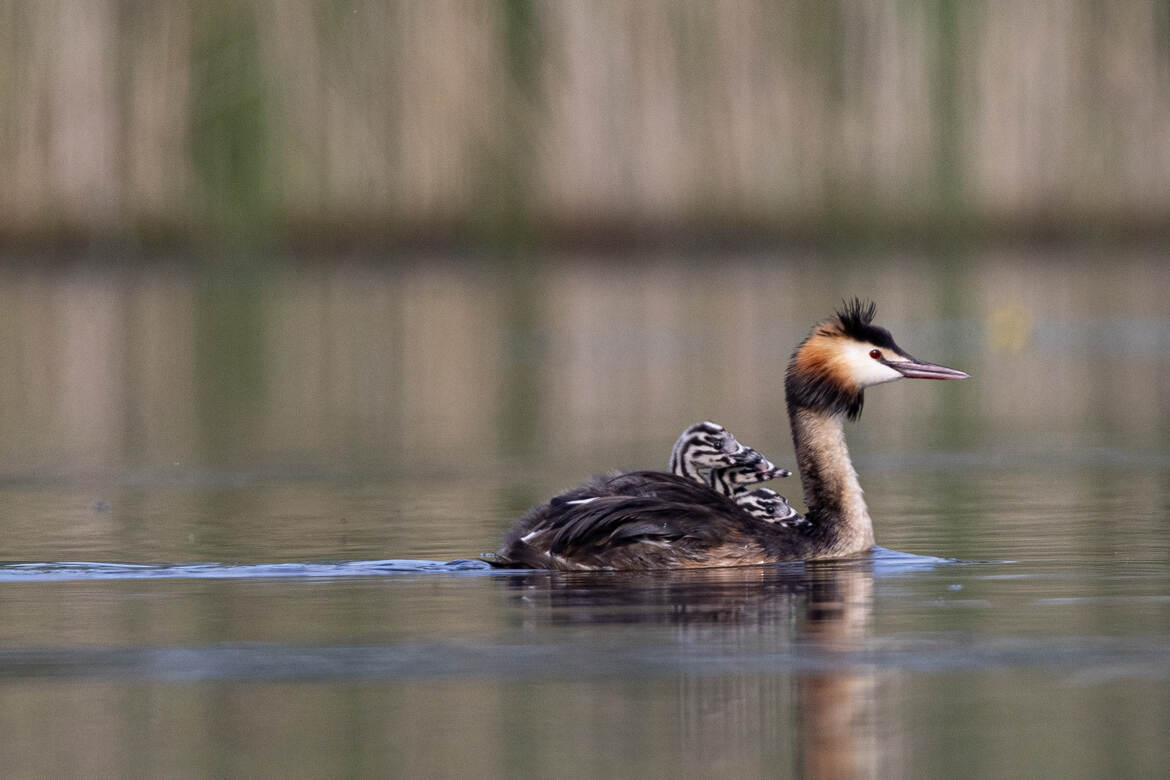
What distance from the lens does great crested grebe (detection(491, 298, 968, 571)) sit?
31.4ft

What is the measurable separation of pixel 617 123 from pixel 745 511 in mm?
23765

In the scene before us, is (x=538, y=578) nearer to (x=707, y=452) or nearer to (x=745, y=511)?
(x=745, y=511)

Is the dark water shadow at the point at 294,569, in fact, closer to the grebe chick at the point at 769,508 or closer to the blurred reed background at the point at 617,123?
the grebe chick at the point at 769,508

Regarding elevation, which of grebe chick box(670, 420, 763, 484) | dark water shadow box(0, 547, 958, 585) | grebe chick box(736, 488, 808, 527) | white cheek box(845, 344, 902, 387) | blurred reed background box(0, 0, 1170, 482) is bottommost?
dark water shadow box(0, 547, 958, 585)

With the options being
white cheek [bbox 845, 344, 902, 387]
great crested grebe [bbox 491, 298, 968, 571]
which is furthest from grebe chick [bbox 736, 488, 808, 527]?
white cheek [bbox 845, 344, 902, 387]

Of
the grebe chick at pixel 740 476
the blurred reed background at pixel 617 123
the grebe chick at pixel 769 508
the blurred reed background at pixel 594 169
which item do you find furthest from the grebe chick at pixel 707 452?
the blurred reed background at pixel 617 123

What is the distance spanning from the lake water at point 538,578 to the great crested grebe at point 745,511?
14 cm

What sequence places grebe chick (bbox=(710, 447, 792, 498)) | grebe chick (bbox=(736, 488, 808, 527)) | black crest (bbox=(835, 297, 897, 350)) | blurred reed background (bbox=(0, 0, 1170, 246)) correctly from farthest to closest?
blurred reed background (bbox=(0, 0, 1170, 246)) → grebe chick (bbox=(710, 447, 792, 498)) → black crest (bbox=(835, 297, 897, 350)) → grebe chick (bbox=(736, 488, 808, 527))

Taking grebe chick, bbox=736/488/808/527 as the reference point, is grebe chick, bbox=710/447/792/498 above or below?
above

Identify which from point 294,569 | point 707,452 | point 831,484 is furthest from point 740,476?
point 294,569

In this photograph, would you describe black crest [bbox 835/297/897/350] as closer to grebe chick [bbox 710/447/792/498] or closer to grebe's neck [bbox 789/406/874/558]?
grebe's neck [bbox 789/406/874/558]

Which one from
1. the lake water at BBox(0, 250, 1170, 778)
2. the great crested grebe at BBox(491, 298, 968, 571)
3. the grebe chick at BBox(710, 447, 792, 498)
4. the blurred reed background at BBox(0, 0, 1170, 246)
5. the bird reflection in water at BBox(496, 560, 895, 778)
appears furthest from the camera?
the blurred reed background at BBox(0, 0, 1170, 246)

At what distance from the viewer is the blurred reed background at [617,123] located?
109 feet

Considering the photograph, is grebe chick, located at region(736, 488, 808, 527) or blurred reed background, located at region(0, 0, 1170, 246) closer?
grebe chick, located at region(736, 488, 808, 527)
